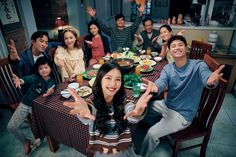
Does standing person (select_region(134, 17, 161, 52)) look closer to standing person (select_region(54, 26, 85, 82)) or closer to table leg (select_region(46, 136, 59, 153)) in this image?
standing person (select_region(54, 26, 85, 82))

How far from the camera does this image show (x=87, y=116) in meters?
1.14

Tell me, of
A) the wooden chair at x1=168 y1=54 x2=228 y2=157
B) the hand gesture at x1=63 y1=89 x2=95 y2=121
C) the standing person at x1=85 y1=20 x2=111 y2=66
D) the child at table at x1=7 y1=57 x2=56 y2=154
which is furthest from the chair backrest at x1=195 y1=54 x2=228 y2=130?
the standing person at x1=85 y1=20 x2=111 y2=66

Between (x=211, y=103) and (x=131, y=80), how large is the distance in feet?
2.81

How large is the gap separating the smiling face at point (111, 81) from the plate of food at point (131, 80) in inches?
25.1

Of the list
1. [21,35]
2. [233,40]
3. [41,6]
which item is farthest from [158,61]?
[41,6]

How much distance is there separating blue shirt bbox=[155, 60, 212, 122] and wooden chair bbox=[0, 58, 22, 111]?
186 cm

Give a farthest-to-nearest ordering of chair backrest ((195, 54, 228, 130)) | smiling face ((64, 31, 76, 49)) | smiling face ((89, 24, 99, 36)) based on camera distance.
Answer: smiling face ((89, 24, 99, 36)) → smiling face ((64, 31, 76, 49)) → chair backrest ((195, 54, 228, 130))

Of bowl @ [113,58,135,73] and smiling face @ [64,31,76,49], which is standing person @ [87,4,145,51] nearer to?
bowl @ [113,58,135,73]

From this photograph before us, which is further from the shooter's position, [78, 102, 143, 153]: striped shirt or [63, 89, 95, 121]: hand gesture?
[78, 102, 143, 153]: striped shirt

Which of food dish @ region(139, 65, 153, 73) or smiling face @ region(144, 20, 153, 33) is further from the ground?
smiling face @ region(144, 20, 153, 33)

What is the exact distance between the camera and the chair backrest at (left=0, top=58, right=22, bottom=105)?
6.93 ft

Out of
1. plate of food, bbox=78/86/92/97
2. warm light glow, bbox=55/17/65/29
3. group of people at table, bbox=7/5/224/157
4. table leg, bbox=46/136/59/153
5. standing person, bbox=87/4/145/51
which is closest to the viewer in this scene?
group of people at table, bbox=7/5/224/157

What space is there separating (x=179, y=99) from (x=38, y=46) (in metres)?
1.85

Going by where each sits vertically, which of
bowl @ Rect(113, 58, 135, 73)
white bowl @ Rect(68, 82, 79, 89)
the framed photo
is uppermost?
the framed photo
